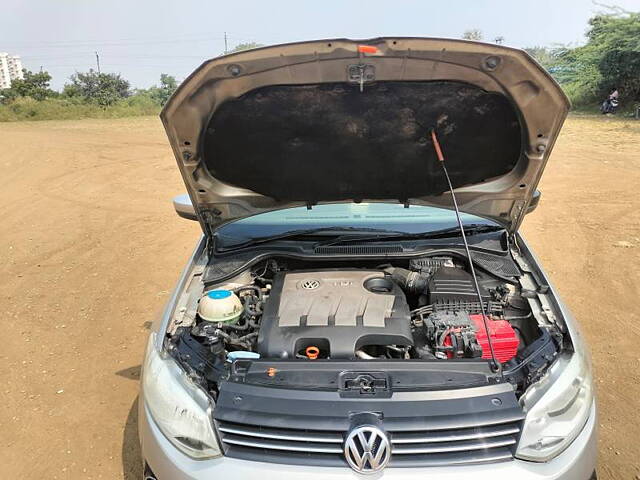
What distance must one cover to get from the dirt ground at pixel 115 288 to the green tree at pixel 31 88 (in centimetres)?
2824

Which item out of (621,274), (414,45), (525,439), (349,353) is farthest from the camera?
(621,274)

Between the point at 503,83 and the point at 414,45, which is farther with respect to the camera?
the point at 503,83

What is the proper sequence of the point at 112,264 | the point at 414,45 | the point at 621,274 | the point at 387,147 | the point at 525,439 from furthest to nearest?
the point at 112,264 < the point at 621,274 < the point at 387,147 < the point at 414,45 < the point at 525,439

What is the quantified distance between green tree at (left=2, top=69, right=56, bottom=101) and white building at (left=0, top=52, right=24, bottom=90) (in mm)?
65806

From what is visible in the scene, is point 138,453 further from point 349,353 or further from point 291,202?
point 291,202

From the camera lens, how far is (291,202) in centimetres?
302

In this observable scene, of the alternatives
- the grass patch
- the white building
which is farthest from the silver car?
the white building

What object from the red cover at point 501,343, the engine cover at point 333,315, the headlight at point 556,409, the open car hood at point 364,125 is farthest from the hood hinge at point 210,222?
the headlight at point 556,409

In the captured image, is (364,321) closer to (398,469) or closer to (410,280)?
(410,280)

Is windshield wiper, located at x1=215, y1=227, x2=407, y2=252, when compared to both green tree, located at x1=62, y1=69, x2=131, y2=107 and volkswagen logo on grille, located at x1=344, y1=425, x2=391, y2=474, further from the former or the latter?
green tree, located at x1=62, y1=69, x2=131, y2=107

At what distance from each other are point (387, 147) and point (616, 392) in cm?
210

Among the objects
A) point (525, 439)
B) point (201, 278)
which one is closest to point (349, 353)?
point (525, 439)

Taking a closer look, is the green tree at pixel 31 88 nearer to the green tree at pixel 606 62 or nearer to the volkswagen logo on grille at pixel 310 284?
the green tree at pixel 606 62

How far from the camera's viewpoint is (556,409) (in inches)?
72.3
